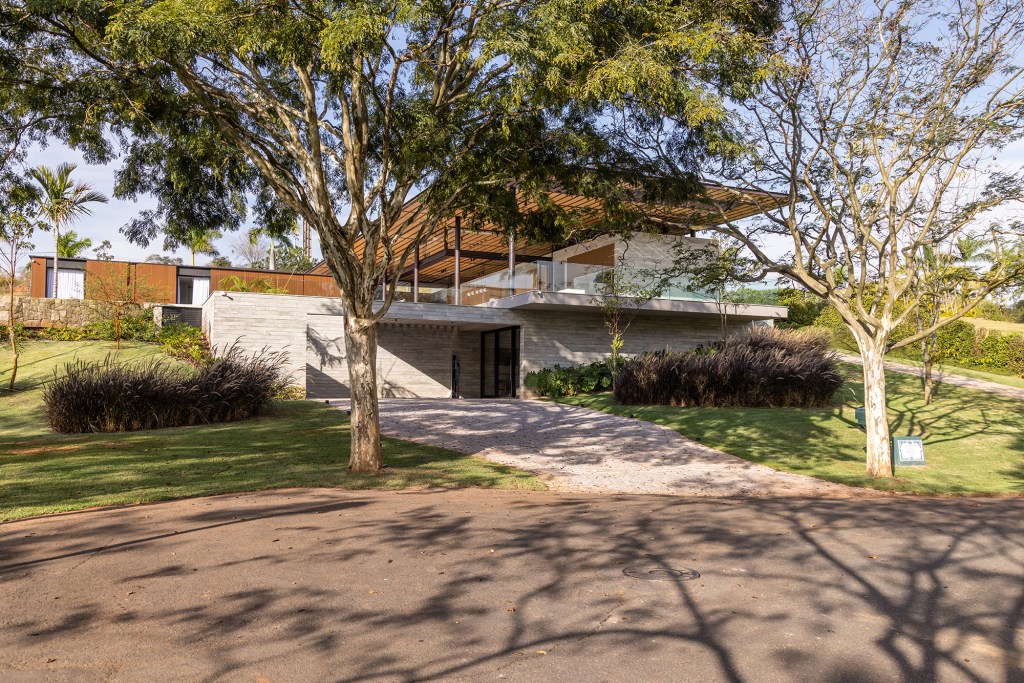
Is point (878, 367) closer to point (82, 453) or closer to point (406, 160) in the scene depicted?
point (406, 160)

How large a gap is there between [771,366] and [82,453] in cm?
1544

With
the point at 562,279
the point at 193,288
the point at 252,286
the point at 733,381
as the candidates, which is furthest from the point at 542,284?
the point at 193,288

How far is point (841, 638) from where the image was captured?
171 inches

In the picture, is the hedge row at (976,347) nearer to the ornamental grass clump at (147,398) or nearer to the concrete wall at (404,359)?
the concrete wall at (404,359)

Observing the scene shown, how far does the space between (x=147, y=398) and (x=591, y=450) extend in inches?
344

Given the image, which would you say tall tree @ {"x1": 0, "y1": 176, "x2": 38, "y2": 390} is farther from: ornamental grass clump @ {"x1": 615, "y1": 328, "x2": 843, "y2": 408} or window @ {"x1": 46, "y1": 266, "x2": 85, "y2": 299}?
ornamental grass clump @ {"x1": 615, "y1": 328, "x2": 843, "y2": 408}

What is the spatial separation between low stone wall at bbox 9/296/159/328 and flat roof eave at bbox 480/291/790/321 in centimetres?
1251

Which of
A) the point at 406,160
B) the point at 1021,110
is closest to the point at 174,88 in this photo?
the point at 406,160

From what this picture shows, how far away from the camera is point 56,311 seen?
24969 mm

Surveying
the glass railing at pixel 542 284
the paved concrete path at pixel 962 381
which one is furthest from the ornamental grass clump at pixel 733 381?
the paved concrete path at pixel 962 381

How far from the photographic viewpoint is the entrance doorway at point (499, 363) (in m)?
25.1

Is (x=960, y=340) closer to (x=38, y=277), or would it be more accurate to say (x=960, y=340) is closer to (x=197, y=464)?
(x=197, y=464)

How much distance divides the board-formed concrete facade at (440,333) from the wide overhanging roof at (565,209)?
2.39m

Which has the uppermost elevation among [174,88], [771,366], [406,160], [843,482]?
[174,88]
